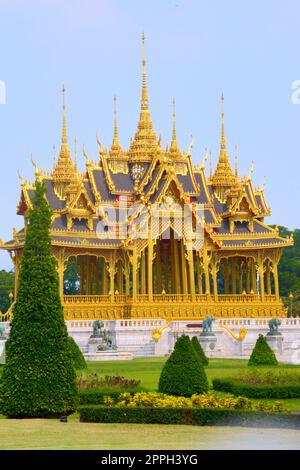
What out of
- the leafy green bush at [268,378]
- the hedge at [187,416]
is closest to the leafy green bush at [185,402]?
the hedge at [187,416]

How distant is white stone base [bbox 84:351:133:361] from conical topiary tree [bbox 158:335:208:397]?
16.9 metres

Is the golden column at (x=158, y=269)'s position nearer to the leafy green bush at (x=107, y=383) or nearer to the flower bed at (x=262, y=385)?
the flower bed at (x=262, y=385)

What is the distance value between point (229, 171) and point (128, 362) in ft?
84.5

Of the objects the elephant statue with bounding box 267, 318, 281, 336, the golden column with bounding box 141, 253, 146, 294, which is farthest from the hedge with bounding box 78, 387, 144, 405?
the golden column with bounding box 141, 253, 146, 294

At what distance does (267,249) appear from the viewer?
63594 mm

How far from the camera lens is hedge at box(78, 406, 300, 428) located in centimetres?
2548

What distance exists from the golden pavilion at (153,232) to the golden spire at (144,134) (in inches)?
2.2

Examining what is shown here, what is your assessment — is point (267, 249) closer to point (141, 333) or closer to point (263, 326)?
point (263, 326)

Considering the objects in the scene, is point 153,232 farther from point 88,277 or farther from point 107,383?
point 107,383

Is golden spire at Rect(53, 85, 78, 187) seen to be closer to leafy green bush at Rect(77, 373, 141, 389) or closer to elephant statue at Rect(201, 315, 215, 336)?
elephant statue at Rect(201, 315, 215, 336)

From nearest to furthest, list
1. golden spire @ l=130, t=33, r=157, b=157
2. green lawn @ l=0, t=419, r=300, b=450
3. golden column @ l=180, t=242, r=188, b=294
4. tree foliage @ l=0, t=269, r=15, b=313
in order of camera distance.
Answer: green lawn @ l=0, t=419, r=300, b=450
golden column @ l=180, t=242, r=188, b=294
golden spire @ l=130, t=33, r=157, b=157
tree foliage @ l=0, t=269, r=15, b=313

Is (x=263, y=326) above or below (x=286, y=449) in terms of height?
above
